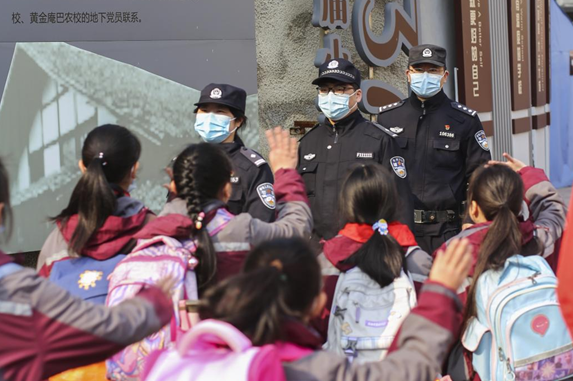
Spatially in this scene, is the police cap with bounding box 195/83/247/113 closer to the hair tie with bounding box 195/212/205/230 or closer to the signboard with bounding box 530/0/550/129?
the hair tie with bounding box 195/212/205/230

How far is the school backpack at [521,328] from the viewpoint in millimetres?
2902

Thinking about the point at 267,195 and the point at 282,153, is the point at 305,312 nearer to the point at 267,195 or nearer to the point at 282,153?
the point at 282,153

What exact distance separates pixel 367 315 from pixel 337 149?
6.11ft

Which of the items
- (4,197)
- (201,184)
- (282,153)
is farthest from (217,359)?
(282,153)

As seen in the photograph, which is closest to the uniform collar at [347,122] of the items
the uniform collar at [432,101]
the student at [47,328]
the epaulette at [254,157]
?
the uniform collar at [432,101]

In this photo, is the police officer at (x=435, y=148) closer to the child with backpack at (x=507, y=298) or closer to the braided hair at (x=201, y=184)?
the child with backpack at (x=507, y=298)

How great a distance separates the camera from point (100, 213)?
2.84m

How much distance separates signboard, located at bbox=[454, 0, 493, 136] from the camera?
8938mm

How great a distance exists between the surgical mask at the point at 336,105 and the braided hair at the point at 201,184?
6.25ft

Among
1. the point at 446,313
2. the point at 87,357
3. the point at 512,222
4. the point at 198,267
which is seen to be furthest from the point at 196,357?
the point at 512,222

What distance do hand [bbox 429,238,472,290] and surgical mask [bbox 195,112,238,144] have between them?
7.32 ft

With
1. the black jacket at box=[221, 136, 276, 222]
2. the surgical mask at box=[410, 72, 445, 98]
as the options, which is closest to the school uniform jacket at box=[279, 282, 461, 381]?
the black jacket at box=[221, 136, 276, 222]

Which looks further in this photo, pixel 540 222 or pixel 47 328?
pixel 540 222

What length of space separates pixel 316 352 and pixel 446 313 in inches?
12.9
